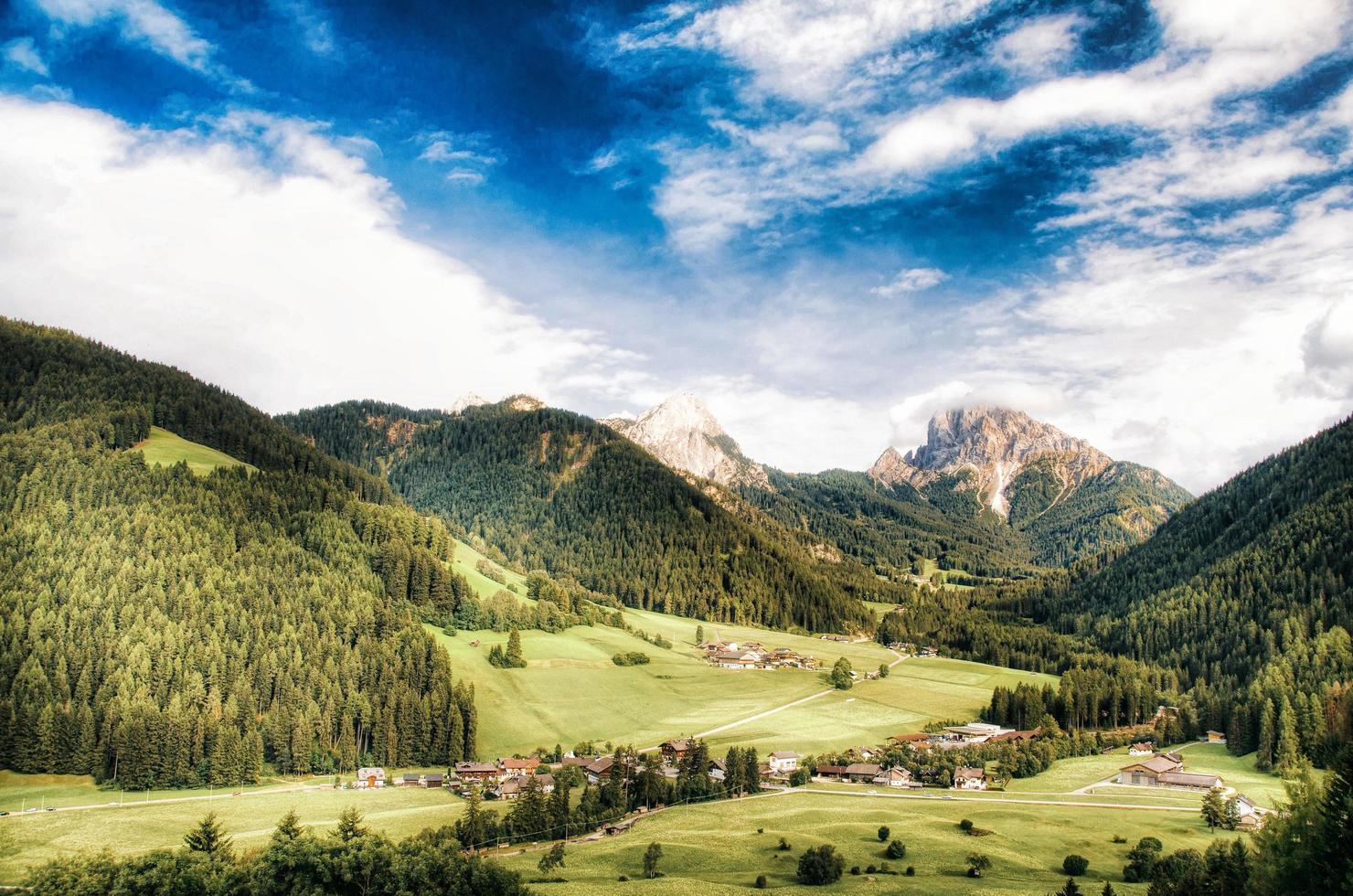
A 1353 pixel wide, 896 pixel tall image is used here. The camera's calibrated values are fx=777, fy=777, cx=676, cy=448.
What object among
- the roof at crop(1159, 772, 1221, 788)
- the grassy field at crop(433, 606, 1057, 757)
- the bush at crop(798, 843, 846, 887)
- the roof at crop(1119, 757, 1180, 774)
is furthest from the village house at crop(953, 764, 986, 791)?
the bush at crop(798, 843, 846, 887)

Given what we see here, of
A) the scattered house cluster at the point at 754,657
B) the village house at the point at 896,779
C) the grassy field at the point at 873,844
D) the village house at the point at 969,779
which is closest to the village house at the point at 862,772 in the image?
the village house at the point at 896,779

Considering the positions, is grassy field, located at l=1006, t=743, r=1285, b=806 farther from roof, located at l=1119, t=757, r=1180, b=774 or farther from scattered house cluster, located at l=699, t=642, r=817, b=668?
scattered house cluster, located at l=699, t=642, r=817, b=668

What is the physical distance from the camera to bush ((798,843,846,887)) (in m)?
61.1

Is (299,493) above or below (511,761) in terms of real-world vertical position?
above

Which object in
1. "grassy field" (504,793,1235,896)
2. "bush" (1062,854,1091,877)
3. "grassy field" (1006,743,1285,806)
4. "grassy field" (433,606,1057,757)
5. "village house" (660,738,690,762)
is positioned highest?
"grassy field" (433,606,1057,757)

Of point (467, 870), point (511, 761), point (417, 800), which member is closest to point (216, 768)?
point (417, 800)

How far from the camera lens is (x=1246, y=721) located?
11369cm

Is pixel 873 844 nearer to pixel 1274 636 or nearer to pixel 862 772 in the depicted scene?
pixel 862 772

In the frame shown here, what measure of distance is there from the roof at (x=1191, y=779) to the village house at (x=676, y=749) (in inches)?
2272

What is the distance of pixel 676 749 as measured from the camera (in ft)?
355

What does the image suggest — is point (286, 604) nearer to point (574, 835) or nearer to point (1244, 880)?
point (574, 835)

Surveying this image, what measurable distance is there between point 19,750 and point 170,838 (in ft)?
121

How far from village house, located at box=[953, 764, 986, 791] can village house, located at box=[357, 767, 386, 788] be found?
237 feet

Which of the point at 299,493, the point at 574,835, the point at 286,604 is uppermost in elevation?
the point at 299,493
